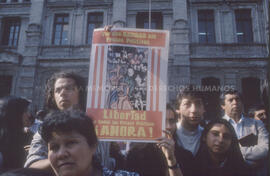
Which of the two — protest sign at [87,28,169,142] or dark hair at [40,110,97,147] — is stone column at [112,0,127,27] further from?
dark hair at [40,110,97,147]

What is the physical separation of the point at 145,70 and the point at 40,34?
12.2 meters

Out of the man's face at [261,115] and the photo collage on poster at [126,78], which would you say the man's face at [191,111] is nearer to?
the photo collage on poster at [126,78]

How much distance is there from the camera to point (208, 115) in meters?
10.6

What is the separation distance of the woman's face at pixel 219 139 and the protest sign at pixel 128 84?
2.32 feet

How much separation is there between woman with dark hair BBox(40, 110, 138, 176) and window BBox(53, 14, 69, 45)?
11771 mm

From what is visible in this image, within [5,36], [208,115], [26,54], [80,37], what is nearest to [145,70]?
[208,115]

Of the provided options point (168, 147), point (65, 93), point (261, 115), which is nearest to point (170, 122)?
point (168, 147)

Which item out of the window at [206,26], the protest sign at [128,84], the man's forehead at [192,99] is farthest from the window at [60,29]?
the man's forehead at [192,99]

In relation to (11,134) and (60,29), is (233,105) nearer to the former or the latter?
(11,134)

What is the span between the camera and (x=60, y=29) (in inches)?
507

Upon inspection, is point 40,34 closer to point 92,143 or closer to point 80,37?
point 80,37

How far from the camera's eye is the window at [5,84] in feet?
40.5

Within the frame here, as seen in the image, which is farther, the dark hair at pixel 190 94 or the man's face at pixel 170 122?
the man's face at pixel 170 122

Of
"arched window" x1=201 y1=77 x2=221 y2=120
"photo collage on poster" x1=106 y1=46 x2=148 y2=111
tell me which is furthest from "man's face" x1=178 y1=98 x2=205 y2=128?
"arched window" x1=201 y1=77 x2=221 y2=120
